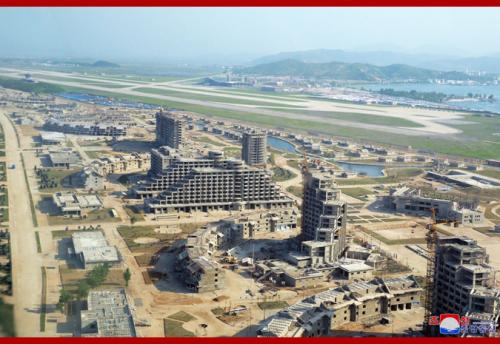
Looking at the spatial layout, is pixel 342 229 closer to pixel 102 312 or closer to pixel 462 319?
pixel 462 319

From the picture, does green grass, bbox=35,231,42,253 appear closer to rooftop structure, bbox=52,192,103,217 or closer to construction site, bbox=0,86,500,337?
construction site, bbox=0,86,500,337

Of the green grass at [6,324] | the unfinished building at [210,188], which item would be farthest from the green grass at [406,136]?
the green grass at [6,324]

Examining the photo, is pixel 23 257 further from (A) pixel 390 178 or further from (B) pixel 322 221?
(A) pixel 390 178

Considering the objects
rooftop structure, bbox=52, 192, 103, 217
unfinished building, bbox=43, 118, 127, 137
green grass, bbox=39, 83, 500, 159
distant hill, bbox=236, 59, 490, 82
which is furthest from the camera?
distant hill, bbox=236, 59, 490, 82

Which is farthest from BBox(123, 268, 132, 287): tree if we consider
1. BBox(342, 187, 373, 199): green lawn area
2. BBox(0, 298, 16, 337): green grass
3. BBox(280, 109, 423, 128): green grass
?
BBox(280, 109, 423, 128): green grass

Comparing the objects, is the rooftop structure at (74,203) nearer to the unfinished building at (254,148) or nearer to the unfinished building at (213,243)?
the unfinished building at (213,243)

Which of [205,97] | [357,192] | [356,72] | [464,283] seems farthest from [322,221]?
[356,72]
